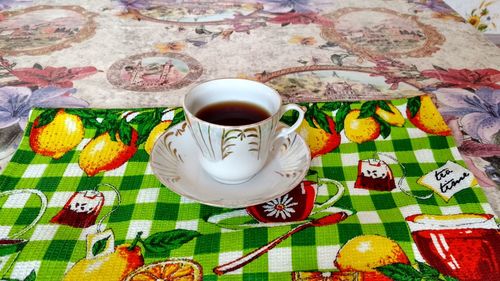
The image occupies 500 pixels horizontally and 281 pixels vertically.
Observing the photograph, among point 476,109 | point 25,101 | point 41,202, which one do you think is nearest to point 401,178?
point 476,109

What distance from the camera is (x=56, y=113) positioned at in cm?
58

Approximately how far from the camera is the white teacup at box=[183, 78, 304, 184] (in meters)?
0.45

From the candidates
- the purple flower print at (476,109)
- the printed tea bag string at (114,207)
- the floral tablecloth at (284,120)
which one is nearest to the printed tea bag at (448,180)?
the floral tablecloth at (284,120)

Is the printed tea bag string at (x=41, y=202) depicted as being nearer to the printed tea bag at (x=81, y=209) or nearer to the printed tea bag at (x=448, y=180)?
the printed tea bag at (x=81, y=209)

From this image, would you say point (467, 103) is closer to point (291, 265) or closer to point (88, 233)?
point (291, 265)

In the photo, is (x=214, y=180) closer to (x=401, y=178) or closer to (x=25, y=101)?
(x=401, y=178)

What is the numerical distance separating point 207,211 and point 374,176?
19 centimetres

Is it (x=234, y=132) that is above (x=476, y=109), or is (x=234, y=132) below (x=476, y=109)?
above

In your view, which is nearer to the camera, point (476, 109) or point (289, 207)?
point (289, 207)

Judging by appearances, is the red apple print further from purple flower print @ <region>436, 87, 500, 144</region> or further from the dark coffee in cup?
purple flower print @ <region>436, 87, 500, 144</region>

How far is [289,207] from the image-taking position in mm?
470

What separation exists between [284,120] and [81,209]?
0.28 meters

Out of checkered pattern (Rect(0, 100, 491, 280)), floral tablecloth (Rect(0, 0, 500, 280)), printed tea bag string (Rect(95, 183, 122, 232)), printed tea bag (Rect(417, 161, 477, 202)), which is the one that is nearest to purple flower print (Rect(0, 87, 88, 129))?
floral tablecloth (Rect(0, 0, 500, 280))

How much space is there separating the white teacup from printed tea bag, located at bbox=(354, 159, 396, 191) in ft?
0.31
